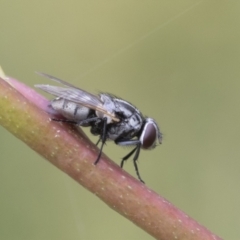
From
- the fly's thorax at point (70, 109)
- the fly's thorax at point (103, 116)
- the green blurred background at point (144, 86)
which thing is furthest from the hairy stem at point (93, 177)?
the green blurred background at point (144, 86)

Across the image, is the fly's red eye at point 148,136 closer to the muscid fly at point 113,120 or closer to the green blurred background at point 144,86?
the muscid fly at point 113,120

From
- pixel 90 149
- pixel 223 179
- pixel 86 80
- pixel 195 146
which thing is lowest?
pixel 223 179

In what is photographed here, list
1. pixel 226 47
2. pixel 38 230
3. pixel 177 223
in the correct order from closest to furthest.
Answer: pixel 177 223
pixel 38 230
pixel 226 47

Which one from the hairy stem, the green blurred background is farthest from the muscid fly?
the green blurred background

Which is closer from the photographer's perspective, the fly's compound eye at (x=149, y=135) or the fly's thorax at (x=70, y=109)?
the fly's thorax at (x=70, y=109)

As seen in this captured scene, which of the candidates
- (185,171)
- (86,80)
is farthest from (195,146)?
(86,80)

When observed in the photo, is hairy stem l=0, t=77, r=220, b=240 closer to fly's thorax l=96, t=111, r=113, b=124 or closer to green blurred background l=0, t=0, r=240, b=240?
fly's thorax l=96, t=111, r=113, b=124

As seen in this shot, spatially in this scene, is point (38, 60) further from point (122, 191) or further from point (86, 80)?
point (122, 191)
